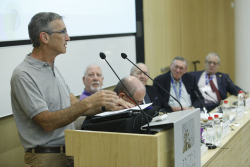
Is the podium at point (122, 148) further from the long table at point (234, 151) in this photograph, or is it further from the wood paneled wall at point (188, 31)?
the wood paneled wall at point (188, 31)

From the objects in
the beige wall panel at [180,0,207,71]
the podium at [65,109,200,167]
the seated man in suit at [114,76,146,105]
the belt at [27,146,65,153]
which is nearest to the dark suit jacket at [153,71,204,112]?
the seated man in suit at [114,76,146,105]

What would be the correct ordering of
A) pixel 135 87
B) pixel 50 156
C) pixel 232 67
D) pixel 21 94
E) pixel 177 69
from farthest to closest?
pixel 232 67
pixel 177 69
pixel 135 87
pixel 50 156
pixel 21 94

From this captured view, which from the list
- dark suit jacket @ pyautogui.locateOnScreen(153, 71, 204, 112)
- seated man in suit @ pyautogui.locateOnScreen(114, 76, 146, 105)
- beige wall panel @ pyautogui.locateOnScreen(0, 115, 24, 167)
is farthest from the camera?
dark suit jacket @ pyautogui.locateOnScreen(153, 71, 204, 112)

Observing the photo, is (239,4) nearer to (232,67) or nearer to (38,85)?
(232,67)

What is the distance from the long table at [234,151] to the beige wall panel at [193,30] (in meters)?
3.52

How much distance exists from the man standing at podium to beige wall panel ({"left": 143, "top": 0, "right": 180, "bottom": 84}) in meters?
3.27

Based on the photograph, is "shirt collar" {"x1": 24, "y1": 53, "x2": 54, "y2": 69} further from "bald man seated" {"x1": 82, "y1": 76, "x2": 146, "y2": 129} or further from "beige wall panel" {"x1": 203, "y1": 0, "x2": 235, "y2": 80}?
"beige wall panel" {"x1": 203, "y1": 0, "x2": 235, "y2": 80}

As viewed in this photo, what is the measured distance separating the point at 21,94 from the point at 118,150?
634mm

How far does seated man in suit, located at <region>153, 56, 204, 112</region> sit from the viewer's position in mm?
3955

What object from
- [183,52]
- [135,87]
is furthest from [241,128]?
[183,52]

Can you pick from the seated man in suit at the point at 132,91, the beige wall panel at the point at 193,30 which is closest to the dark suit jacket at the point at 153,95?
the seated man in suit at the point at 132,91

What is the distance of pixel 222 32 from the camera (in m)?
6.87

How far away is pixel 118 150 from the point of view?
4.43 feet

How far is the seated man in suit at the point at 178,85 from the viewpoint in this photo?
3955 mm
